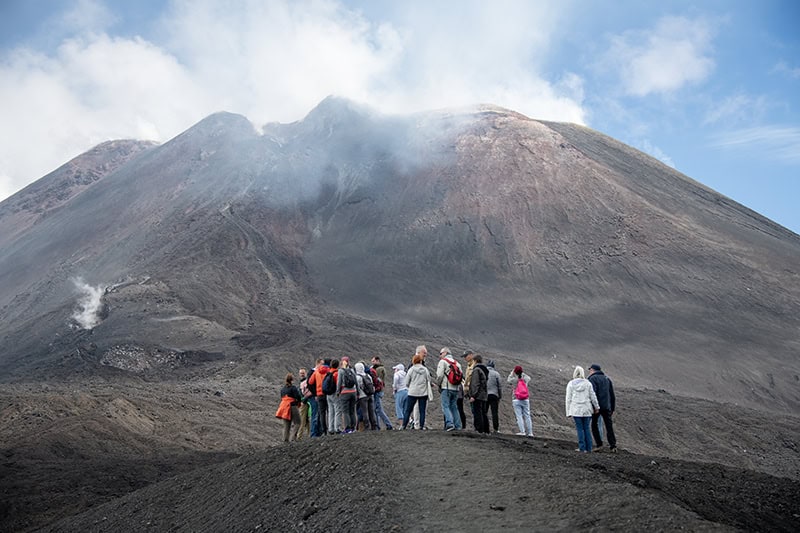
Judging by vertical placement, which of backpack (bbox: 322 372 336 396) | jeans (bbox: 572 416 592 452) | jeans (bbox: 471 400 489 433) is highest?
backpack (bbox: 322 372 336 396)

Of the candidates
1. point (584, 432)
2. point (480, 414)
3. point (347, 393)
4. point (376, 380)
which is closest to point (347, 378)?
point (347, 393)

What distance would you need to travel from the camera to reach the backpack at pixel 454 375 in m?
13.1

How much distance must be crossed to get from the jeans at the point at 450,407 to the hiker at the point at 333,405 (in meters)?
2.11

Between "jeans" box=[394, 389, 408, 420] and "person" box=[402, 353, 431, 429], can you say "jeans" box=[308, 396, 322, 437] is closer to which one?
"jeans" box=[394, 389, 408, 420]

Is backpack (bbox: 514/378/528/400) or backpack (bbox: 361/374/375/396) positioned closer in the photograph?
backpack (bbox: 361/374/375/396)

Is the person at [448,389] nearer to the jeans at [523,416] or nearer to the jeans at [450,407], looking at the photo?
the jeans at [450,407]

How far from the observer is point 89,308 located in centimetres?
5162

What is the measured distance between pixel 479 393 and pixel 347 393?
8.52 ft

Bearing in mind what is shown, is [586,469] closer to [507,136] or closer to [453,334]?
[453,334]

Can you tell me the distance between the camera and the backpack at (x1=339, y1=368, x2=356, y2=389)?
13.1m

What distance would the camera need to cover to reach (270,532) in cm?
865

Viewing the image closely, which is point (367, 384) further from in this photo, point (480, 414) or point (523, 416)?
point (523, 416)

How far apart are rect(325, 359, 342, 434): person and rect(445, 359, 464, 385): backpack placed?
222 cm

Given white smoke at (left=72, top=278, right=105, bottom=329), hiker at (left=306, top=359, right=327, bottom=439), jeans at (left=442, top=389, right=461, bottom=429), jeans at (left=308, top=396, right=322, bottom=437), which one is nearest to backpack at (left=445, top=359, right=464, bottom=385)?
jeans at (left=442, top=389, right=461, bottom=429)
